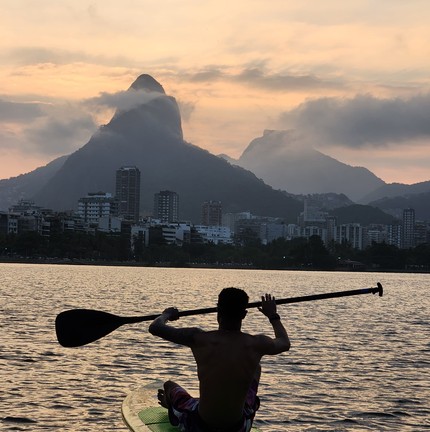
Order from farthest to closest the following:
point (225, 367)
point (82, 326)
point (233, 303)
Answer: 1. point (82, 326)
2. point (225, 367)
3. point (233, 303)

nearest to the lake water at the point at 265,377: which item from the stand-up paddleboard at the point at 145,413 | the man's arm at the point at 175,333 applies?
the stand-up paddleboard at the point at 145,413

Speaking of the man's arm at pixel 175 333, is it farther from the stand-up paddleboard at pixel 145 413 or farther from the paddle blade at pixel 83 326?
the stand-up paddleboard at pixel 145 413

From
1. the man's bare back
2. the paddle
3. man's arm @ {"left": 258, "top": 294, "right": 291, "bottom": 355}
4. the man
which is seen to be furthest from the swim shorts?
the paddle

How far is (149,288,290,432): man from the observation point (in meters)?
12.6

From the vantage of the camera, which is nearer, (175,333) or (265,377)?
(175,333)

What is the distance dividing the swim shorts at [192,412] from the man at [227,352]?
0.13 metres

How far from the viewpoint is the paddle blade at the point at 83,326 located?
1534 cm

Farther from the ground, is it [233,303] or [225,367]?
[233,303]

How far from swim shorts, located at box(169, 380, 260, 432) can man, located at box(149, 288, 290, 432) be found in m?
0.13

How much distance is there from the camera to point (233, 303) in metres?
12.5

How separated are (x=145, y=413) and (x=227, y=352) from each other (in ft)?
16.5

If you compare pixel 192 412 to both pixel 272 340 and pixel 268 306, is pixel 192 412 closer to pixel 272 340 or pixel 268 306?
pixel 272 340

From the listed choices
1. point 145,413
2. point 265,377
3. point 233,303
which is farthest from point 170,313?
point 265,377

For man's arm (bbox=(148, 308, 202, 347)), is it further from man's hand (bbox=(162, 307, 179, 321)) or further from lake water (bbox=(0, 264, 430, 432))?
lake water (bbox=(0, 264, 430, 432))
